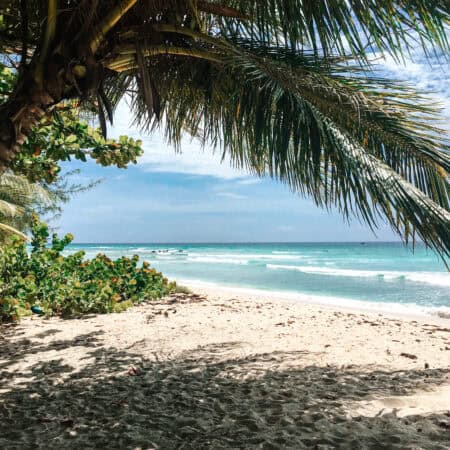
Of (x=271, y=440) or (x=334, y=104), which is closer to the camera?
(x=271, y=440)

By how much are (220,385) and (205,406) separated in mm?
425

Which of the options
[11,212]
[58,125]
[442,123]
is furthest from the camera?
[11,212]

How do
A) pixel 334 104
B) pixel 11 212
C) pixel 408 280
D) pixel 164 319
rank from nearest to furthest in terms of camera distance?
pixel 334 104 → pixel 164 319 → pixel 11 212 → pixel 408 280

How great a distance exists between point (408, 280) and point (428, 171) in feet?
59.9

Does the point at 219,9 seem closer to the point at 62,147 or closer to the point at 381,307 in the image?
the point at 62,147

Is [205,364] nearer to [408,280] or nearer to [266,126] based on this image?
[266,126]

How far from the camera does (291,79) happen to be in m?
2.63

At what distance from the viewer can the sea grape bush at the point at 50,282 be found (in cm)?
563

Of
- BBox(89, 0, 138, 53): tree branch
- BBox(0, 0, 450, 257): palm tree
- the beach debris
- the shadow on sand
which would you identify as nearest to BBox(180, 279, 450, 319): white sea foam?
the beach debris

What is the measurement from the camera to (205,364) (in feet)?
12.1

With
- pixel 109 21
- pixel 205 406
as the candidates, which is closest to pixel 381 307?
pixel 205 406

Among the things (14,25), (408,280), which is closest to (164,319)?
(14,25)

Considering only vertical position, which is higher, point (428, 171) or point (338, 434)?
point (428, 171)

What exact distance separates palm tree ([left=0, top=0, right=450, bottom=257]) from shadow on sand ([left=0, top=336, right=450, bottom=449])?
3.69ft
